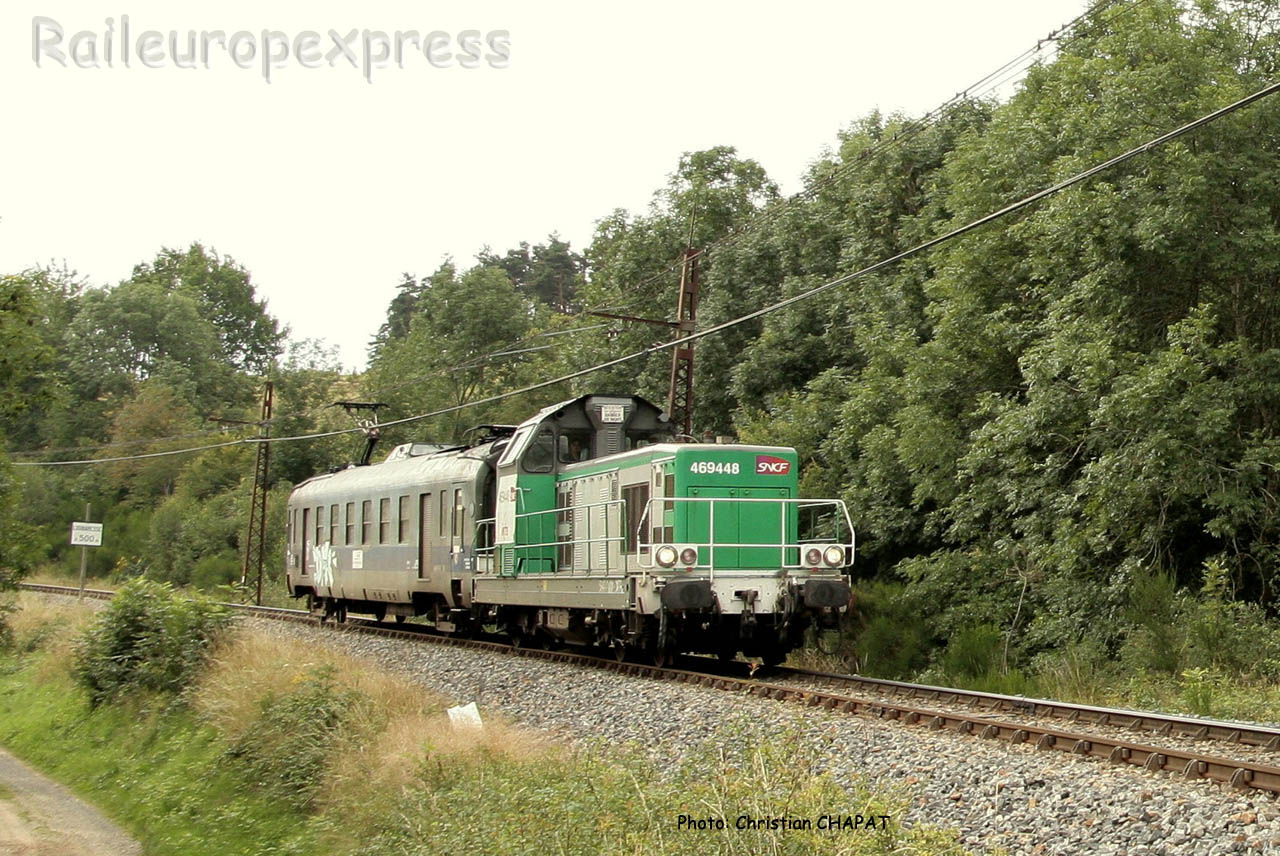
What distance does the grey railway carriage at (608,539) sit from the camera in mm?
14969

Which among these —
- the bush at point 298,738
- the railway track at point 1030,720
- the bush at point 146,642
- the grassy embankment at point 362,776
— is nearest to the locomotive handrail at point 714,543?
the railway track at point 1030,720

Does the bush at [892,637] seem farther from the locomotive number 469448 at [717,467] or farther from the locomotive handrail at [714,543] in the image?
the locomotive number 469448 at [717,467]

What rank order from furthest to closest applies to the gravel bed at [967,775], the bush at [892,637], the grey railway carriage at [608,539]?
the bush at [892,637], the grey railway carriage at [608,539], the gravel bed at [967,775]

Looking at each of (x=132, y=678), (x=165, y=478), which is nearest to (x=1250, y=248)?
(x=132, y=678)

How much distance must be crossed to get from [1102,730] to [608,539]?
679 cm

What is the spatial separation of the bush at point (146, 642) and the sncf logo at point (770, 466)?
26.2 ft

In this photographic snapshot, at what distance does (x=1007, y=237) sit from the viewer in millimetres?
22156

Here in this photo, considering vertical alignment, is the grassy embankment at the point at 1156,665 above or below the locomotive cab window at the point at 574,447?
below

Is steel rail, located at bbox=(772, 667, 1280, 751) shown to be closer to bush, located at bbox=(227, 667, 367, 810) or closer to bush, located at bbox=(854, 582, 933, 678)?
bush, located at bbox=(227, 667, 367, 810)

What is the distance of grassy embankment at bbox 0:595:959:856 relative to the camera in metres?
6.64

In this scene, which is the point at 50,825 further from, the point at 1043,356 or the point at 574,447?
the point at 1043,356

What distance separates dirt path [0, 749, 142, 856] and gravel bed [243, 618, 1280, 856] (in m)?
3.80

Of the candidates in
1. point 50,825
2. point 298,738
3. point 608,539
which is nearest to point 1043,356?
point 608,539

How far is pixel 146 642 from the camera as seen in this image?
17656mm
